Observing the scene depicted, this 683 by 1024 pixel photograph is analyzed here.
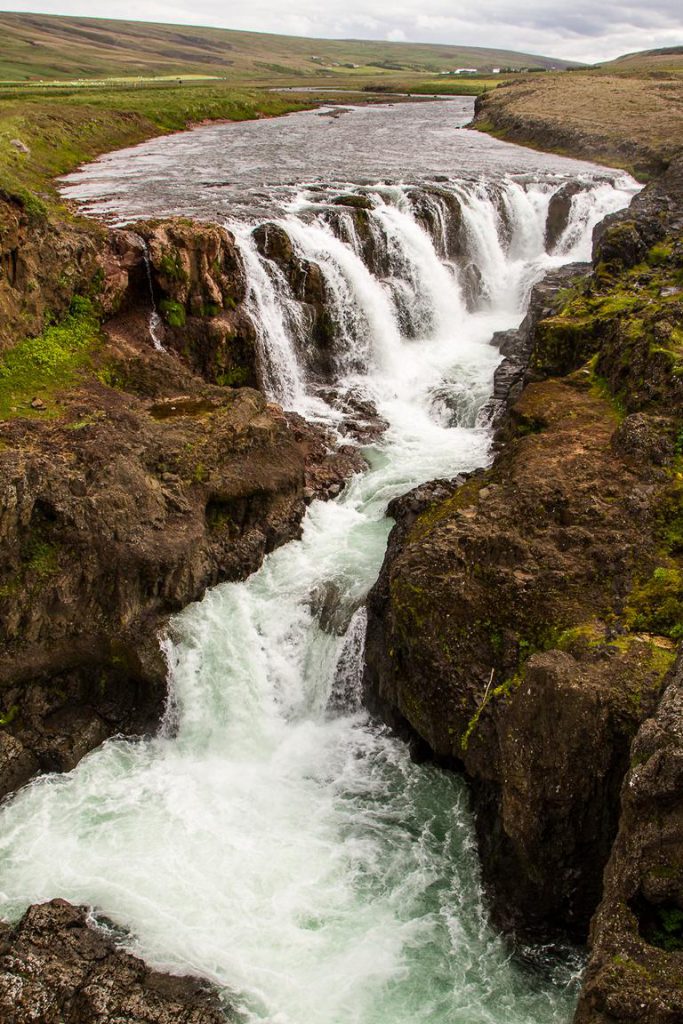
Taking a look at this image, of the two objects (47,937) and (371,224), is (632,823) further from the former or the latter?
(371,224)

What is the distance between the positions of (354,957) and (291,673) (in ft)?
19.2

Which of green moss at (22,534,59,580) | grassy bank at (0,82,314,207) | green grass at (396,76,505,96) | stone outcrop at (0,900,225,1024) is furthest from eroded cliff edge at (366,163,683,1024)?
green grass at (396,76,505,96)

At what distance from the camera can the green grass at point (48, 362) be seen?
1758cm

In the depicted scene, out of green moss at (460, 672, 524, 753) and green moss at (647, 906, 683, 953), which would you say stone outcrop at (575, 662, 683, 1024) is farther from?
green moss at (460, 672, 524, 753)

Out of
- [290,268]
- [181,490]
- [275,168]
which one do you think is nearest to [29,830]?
[181,490]

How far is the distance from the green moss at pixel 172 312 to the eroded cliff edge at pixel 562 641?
30.7 feet

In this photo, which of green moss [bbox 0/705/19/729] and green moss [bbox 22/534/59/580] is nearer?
green moss [bbox 0/705/19/729]

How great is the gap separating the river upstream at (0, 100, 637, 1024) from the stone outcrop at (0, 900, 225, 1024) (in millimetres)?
447

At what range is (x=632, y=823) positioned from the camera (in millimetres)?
8812

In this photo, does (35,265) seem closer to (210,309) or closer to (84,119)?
(210,309)

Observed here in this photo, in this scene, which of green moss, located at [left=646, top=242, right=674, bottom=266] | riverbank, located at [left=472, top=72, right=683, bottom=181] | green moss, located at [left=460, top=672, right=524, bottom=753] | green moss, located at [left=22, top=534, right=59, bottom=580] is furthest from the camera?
riverbank, located at [left=472, top=72, right=683, bottom=181]

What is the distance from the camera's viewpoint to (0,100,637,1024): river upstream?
1066 centimetres

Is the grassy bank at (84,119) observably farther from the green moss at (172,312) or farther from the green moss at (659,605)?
the green moss at (659,605)

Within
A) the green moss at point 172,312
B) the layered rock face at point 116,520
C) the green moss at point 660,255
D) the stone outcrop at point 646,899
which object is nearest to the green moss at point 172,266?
the green moss at point 172,312
